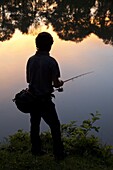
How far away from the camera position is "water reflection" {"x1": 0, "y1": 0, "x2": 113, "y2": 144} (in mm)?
10945

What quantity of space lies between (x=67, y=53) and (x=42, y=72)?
13.2 m

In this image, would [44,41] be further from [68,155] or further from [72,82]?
[72,82]

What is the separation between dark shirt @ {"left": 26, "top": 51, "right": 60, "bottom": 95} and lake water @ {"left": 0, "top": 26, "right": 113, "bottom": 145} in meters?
3.55

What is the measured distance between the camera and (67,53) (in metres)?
19.0

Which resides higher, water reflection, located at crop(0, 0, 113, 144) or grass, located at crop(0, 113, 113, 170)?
water reflection, located at crop(0, 0, 113, 144)

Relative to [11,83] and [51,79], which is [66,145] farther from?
[11,83]

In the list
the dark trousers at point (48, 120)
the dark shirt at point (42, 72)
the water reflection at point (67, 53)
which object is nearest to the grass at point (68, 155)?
the dark trousers at point (48, 120)

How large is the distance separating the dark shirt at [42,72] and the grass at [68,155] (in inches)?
42.8

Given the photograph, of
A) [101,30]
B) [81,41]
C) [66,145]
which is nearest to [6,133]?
[66,145]

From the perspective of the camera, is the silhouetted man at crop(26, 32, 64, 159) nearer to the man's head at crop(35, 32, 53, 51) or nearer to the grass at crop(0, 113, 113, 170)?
the man's head at crop(35, 32, 53, 51)

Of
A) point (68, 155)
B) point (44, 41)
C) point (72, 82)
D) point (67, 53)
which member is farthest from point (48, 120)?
point (67, 53)

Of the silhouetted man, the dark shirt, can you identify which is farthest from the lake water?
the dark shirt

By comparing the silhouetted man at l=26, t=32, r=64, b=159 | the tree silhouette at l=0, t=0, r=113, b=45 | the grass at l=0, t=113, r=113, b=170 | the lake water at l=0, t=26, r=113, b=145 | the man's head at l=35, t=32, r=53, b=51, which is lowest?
the grass at l=0, t=113, r=113, b=170

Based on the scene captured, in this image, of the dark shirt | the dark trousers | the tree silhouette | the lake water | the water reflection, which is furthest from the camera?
the tree silhouette
